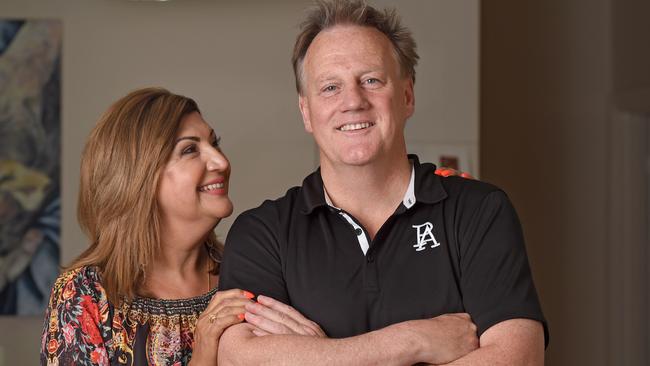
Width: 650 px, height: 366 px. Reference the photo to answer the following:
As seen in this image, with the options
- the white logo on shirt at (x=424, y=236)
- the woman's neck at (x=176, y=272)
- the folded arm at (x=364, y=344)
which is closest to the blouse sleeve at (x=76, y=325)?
the woman's neck at (x=176, y=272)

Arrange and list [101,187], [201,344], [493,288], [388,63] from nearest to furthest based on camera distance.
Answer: [493,288], [388,63], [201,344], [101,187]

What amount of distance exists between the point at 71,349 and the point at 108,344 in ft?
0.36

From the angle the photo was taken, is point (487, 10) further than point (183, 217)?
Yes

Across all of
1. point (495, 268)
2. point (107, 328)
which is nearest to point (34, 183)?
point (107, 328)

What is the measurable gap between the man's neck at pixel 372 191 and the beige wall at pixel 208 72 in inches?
98.8

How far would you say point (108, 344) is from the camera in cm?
264

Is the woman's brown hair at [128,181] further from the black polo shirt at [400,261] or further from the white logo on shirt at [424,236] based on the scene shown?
the white logo on shirt at [424,236]

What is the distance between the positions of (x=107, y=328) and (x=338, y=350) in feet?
2.97

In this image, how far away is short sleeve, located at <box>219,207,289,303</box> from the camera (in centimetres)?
224

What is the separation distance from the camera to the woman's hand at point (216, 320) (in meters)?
2.21

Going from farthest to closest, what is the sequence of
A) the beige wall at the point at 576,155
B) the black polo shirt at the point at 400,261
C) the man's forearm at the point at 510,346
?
the beige wall at the point at 576,155, the black polo shirt at the point at 400,261, the man's forearm at the point at 510,346

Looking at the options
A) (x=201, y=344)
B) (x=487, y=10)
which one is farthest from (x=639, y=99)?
(x=201, y=344)

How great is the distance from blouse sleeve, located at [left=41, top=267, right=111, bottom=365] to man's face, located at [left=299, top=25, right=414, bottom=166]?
871 millimetres

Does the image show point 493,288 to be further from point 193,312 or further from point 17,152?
point 17,152
